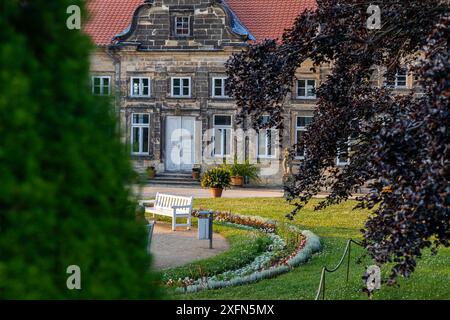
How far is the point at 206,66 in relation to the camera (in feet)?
→ 102

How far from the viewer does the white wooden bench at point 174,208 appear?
17.0m

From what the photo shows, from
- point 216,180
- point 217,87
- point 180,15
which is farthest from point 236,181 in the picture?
point 180,15

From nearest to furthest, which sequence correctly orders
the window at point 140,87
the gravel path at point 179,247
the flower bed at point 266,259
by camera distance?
the flower bed at point 266,259, the gravel path at point 179,247, the window at point 140,87

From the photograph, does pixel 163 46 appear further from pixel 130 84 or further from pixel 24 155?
pixel 24 155

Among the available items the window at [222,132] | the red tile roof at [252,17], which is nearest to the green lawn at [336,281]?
the window at [222,132]

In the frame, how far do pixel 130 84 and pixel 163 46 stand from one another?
230 cm

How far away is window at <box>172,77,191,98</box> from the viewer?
31.4 metres

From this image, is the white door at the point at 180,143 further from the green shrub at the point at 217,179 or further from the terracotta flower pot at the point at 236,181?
the green shrub at the point at 217,179

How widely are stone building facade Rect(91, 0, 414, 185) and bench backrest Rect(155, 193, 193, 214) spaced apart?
39.4 ft

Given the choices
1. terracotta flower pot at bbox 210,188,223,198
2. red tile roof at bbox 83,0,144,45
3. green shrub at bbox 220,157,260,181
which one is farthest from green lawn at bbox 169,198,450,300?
red tile roof at bbox 83,0,144,45

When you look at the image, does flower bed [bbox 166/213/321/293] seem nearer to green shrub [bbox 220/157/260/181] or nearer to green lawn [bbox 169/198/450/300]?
green lawn [bbox 169/198/450/300]

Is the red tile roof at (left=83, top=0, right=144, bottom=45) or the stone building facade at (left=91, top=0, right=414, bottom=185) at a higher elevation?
the red tile roof at (left=83, top=0, right=144, bottom=45)

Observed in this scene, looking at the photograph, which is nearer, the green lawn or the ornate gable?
the green lawn
